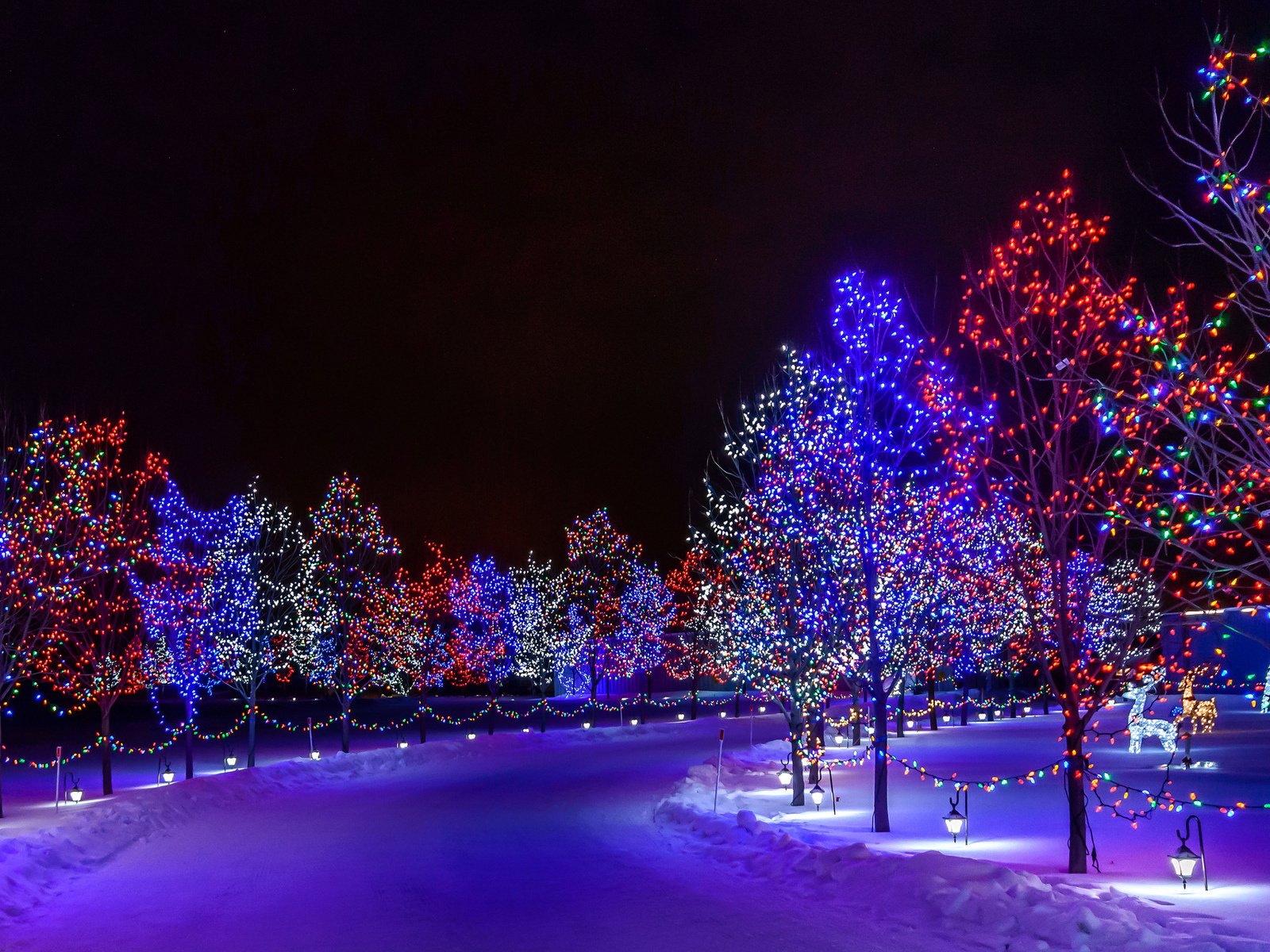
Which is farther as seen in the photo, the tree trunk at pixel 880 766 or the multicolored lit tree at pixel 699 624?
the multicolored lit tree at pixel 699 624

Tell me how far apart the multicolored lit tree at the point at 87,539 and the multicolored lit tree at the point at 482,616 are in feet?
107

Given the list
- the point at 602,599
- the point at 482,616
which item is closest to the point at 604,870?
the point at 602,599

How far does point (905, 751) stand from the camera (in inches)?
1249

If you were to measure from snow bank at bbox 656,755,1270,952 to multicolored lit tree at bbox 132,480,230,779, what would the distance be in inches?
652

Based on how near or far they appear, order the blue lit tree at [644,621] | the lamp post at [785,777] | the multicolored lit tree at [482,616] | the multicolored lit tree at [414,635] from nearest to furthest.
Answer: the lamp post at [785,777] < the multicolored lit tree at [414,635] < the blue lit tree at [644,621] < the multicolored lit tree at [482,616]

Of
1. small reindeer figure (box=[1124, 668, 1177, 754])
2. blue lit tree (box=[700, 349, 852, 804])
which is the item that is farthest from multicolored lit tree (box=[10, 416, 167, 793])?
small reindeer figure (box=[1124, 668, 1177, 754])

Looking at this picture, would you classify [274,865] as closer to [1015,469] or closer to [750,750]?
[1015,469]

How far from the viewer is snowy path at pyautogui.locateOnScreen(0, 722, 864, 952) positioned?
10.1 m

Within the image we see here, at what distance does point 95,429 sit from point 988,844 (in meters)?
17.6

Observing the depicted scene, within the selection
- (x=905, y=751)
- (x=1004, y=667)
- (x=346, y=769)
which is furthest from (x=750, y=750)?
(x=1004, y=667)

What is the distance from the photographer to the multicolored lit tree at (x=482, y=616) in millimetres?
59125

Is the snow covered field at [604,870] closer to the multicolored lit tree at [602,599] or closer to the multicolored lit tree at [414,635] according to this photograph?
the multicolored lit tree at [414,635]

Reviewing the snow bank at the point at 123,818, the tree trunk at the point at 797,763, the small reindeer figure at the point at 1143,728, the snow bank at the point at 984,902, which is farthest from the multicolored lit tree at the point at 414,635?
the snow bank at the point at 984,902

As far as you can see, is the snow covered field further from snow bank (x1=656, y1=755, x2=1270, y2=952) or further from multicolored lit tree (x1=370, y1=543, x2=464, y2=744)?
multicolored lit tree (x1=370, y1=543, x2=464, y2=744)
